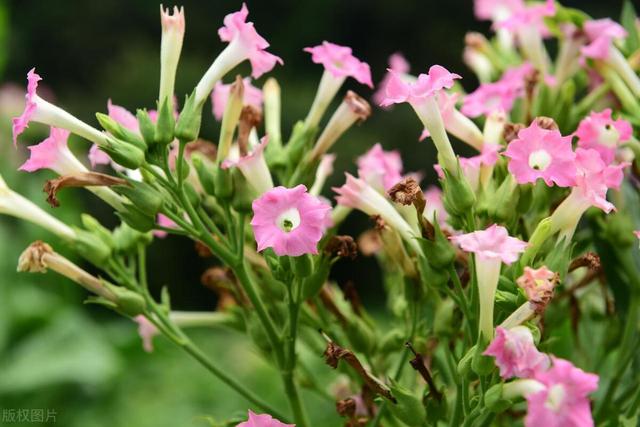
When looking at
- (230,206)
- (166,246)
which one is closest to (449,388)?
(230,206)

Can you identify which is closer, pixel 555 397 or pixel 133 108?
pixel 555 397

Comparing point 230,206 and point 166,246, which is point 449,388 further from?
point 166,246

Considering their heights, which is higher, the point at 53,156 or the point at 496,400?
the point at 53,156

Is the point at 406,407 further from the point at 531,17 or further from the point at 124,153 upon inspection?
the point at 531,17

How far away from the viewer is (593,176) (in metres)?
0.51

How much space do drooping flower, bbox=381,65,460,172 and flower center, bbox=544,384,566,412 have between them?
0.52 ft

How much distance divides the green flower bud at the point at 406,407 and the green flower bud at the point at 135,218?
0.51 feet

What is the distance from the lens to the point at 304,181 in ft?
2.02

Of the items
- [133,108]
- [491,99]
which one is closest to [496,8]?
[491,99]

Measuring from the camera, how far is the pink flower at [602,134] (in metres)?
0.56

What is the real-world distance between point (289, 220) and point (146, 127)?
11cm

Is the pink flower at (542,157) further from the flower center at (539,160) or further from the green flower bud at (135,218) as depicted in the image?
the green flower bud at (135,218)

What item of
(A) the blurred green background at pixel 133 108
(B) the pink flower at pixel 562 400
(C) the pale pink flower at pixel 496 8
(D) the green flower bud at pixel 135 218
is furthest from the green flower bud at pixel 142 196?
(C) the pale pink flower at pixel 496 8

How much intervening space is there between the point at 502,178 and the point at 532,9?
0.21 meters
